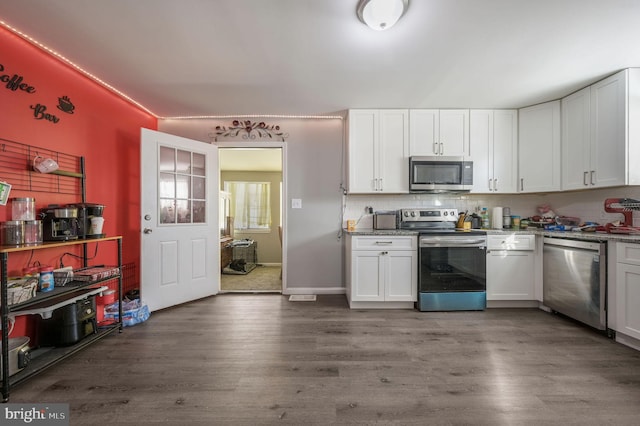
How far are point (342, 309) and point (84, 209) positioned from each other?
2.57 meters

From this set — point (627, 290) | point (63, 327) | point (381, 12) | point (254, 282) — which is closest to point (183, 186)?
point (63, 327)

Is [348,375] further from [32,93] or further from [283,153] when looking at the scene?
[32,93]

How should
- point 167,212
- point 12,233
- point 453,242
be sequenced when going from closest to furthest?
point 12,233 → point 453,242 → point 167,212

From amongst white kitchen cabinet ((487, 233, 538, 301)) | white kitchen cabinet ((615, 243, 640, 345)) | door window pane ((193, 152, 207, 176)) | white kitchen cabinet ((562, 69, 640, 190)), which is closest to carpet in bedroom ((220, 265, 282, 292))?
door window pane ((193, 152, 207, 176))

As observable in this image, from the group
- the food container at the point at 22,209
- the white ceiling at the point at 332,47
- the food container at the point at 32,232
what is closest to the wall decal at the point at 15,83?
the white ceiling at the point at 332,47

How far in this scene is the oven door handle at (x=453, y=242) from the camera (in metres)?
2.80

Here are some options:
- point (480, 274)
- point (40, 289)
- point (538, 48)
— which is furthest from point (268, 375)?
point (538, 48)

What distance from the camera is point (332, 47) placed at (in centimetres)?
199

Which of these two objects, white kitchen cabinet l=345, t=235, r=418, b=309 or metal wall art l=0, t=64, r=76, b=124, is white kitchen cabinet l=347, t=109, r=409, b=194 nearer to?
white kitchen cabinet l=345, t=235, r=418, b=309

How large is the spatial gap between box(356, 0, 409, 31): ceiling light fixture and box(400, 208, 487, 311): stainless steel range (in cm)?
197

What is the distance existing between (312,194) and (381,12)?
7.15ft

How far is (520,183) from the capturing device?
10.2 ft

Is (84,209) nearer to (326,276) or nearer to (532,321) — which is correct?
(326,276)

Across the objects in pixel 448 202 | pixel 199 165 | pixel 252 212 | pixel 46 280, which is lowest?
pixel 46 280
